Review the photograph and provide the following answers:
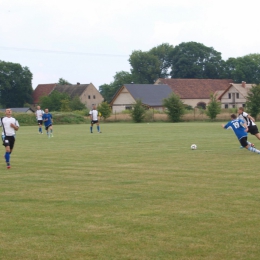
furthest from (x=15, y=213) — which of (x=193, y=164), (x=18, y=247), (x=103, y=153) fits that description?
(x=103, y=153)

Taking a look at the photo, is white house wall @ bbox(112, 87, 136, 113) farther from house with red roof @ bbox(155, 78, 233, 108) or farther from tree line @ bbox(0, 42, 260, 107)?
tree line @ bbox(0, 42, 260, 107)

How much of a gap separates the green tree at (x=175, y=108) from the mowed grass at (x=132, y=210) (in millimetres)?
46293

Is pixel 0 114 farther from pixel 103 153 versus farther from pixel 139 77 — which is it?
pixel 139 77

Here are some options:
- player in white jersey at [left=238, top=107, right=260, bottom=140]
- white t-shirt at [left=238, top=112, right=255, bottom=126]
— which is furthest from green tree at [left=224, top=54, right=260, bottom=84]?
white t-shirt at [left=238, top=112, right=255, bottom=126]

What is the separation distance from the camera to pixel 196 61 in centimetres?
12306

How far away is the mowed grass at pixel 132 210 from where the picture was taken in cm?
687

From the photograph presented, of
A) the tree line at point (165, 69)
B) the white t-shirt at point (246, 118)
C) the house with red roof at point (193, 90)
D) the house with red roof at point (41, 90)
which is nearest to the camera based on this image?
the white t-shirt at point (246, 118)

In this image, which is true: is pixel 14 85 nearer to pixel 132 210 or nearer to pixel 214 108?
pixel 214 108

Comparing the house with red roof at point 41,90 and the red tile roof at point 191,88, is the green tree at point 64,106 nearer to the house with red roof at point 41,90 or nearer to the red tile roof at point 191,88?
the red tile roof at point 191,88

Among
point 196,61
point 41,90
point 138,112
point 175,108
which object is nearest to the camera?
point 175,108

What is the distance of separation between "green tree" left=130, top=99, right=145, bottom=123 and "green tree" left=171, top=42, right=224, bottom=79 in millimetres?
58947

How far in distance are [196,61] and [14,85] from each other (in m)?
40.2

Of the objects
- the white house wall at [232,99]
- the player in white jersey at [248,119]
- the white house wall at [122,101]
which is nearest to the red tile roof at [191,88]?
the white house wall at [232,99]

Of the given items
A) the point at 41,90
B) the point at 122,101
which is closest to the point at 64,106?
the point at 122,101
